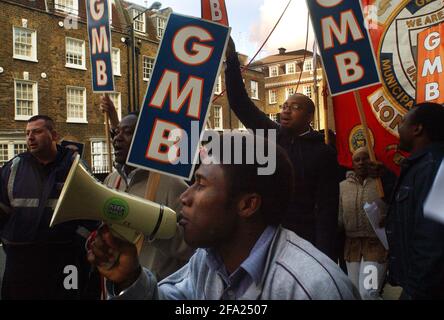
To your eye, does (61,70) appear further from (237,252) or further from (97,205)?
(237,252)

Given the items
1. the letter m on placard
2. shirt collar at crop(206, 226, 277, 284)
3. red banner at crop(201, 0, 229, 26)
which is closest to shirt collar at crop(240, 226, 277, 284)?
shirt collar at crop(206, 226, 277, 284)

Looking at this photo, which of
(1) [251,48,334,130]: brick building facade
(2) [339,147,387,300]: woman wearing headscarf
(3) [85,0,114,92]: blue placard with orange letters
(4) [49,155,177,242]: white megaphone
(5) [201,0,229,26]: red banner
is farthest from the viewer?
(1) [251,48,334,130]: brick building facade

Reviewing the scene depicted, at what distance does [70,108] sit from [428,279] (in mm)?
22411

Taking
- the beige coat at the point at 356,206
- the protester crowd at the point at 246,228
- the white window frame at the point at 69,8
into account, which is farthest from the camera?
the white window frame at the point at 69,8

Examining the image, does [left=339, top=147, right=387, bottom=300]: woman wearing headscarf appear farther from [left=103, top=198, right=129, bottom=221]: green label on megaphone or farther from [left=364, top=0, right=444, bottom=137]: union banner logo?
[left=103, top=198, right=129, bottom=221]: green label on megaphone

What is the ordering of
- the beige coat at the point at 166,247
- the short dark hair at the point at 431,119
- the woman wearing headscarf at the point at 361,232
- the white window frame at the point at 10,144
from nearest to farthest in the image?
the beige coat at the point at 166,247, the short dark hair at the point at 431,119, the woman wearing headscarf at the point at 361,232, the white window frame at the point at 10,144

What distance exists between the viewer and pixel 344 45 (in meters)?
3.21

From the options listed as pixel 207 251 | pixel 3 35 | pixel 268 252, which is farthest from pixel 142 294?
pixel 3 35

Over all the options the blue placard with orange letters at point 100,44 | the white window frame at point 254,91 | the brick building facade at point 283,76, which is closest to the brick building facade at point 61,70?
the white window frame at point 254,91

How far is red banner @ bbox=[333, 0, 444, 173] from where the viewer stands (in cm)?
438

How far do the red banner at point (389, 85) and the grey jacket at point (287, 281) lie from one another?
9.88 ft

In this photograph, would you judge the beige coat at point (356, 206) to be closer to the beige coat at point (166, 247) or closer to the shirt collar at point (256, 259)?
the beige coat at point (166, 247)

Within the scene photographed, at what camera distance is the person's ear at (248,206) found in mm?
1616

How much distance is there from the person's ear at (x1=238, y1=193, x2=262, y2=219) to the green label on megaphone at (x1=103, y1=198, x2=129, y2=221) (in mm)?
394
